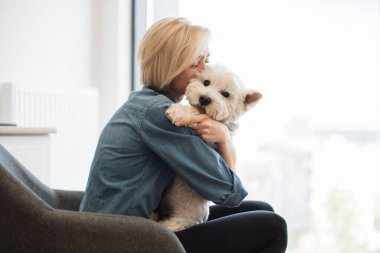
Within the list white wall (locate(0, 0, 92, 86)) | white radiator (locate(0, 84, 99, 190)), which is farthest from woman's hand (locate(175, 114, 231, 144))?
white wall (locate(0, 0, 92, 86))

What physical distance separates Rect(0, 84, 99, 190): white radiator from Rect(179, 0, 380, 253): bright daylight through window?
0.87m

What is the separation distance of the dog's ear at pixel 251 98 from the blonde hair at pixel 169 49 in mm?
196

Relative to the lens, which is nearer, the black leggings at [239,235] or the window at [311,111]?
the black leggings at [239,235]

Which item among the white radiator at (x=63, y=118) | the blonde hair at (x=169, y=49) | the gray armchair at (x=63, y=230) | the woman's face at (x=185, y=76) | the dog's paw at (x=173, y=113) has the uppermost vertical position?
the blonde hair at (x=169, y=49)

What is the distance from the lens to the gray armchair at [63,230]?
3.94 ft

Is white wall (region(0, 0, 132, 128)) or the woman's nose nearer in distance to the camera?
the woman's nose

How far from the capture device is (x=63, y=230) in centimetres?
121

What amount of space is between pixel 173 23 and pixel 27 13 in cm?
189

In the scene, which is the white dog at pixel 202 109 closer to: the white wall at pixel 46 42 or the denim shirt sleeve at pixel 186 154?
the denim shirt sleeve at pixel 186 154

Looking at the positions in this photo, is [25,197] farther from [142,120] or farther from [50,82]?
[50,82]

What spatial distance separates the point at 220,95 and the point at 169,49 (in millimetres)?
197

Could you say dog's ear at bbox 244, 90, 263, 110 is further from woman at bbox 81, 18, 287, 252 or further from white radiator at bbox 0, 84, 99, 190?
white radiator at bbox 0, 84, 99, 190

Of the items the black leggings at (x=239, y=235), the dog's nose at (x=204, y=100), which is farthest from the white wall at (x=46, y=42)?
the black leggings at (x=239, y=235)

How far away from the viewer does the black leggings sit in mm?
1419
